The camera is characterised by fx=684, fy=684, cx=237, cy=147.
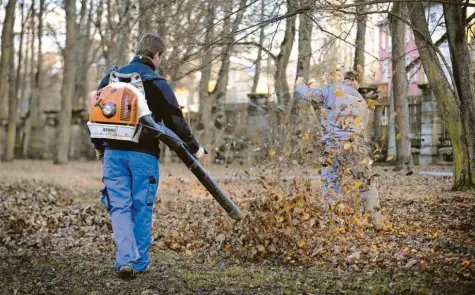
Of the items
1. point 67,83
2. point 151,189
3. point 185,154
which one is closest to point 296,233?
point 185,154

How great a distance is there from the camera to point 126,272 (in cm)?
593

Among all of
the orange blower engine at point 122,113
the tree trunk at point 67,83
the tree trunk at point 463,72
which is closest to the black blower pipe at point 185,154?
the orange blower engine at point 122,113

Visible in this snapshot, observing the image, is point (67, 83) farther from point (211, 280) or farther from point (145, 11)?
point (211, 280)

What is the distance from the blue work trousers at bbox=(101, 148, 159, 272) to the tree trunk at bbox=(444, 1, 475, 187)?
686cm

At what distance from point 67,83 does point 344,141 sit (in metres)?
16.4

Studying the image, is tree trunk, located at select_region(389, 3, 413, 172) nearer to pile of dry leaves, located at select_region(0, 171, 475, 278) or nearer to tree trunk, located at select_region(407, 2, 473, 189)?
tree trunk, located at select_region(407, 2, 473, 189)

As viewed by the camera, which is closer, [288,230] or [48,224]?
[288,230]

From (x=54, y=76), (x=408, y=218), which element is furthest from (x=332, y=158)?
(x=54, y=76)

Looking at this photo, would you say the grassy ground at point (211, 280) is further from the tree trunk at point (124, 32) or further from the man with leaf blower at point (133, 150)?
the tree trunk at point (124, 32)

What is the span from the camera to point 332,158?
813 centimetres

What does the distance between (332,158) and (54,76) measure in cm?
4278

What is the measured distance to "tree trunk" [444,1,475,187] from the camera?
11.1 meters

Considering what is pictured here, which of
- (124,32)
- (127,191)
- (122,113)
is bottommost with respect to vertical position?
(127,191)

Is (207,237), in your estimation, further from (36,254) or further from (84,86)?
(84,86)
